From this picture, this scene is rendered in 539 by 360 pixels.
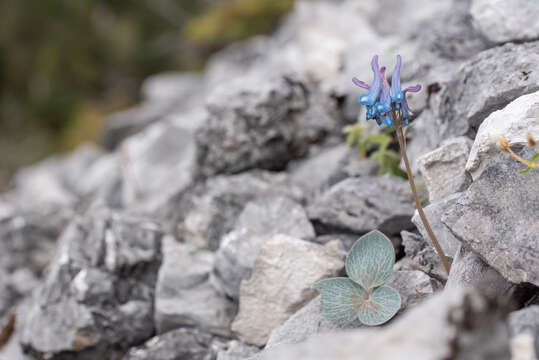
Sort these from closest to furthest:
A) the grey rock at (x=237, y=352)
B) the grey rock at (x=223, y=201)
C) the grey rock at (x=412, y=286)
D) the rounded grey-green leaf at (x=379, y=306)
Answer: the rounded grey-green leaf at (x=379, y=306)
the grey rock at (x=412, y=286)
the grey rock at (x=237, y=352)
the grey rock at (x=223, y=201)

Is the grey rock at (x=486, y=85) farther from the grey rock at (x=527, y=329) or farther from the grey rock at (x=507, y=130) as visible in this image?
the grey rock at (x=527, y=329)

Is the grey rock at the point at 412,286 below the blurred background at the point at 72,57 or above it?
below

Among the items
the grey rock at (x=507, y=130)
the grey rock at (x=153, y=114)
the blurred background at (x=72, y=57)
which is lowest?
the grey rock at (x=507, y=130)

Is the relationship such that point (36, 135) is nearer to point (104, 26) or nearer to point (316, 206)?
point (104, 26)

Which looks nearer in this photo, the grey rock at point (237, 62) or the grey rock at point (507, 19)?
the grey rock at point (507, 19)

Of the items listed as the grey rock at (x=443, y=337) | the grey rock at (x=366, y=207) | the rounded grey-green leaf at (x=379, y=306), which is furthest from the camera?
the grey rock at (x=366, y=207)

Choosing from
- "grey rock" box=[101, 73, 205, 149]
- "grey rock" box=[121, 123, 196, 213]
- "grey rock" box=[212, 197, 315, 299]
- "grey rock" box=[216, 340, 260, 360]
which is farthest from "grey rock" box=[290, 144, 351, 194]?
"grey rock" box=[101, 73, 205, 149]

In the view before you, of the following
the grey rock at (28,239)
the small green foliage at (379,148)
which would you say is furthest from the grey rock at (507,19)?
the grey rock at (28,239)

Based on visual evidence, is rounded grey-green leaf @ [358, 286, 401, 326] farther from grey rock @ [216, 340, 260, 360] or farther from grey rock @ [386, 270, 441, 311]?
grey rock @ [216, 340, 260, 360]
